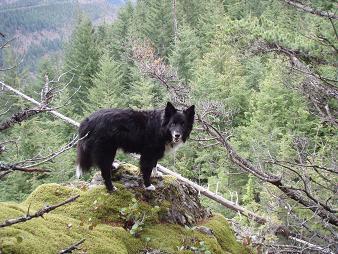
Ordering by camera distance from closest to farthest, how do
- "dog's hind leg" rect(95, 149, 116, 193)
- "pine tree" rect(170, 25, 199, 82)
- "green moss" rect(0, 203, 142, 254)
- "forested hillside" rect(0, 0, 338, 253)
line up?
"green moss" rect(0, 203, 142, 254), "dog's hind leg" rect(95, 149, 116, 193), "forested hillside" rect(0, 0, 338, 253), "pine tree" rect(170, 25, 199, 82)

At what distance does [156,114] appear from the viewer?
6578 millimetres

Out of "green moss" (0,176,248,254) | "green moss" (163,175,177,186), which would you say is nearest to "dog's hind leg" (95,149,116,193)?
"green moss" (0,176,248,254)

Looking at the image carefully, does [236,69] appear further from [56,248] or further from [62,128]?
[56,248]

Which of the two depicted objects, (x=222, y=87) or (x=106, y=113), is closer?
(x=106, y=113)

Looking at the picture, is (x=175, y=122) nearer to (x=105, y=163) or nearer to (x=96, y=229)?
(x=105, y=163)

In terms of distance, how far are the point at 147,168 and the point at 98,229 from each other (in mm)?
1688

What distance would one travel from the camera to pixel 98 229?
4.89 m

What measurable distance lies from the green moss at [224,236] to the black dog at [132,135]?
1.21 m

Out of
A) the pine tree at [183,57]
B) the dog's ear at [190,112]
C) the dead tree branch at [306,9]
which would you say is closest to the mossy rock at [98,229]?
the dog's ear at [190,112]

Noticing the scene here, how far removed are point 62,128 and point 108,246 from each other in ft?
92.5

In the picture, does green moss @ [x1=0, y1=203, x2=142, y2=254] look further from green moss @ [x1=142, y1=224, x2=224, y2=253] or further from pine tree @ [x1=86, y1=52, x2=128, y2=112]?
pine tree @ [x1=86, y1=52, x2=128, y2=112]

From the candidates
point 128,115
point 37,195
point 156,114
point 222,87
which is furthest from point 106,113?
point 222,87

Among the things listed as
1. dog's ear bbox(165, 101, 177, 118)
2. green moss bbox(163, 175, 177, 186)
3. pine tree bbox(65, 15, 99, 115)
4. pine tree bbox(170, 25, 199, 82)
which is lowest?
pine tree bbox(65, 15, 99, 115)

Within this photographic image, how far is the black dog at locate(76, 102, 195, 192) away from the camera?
621cm
